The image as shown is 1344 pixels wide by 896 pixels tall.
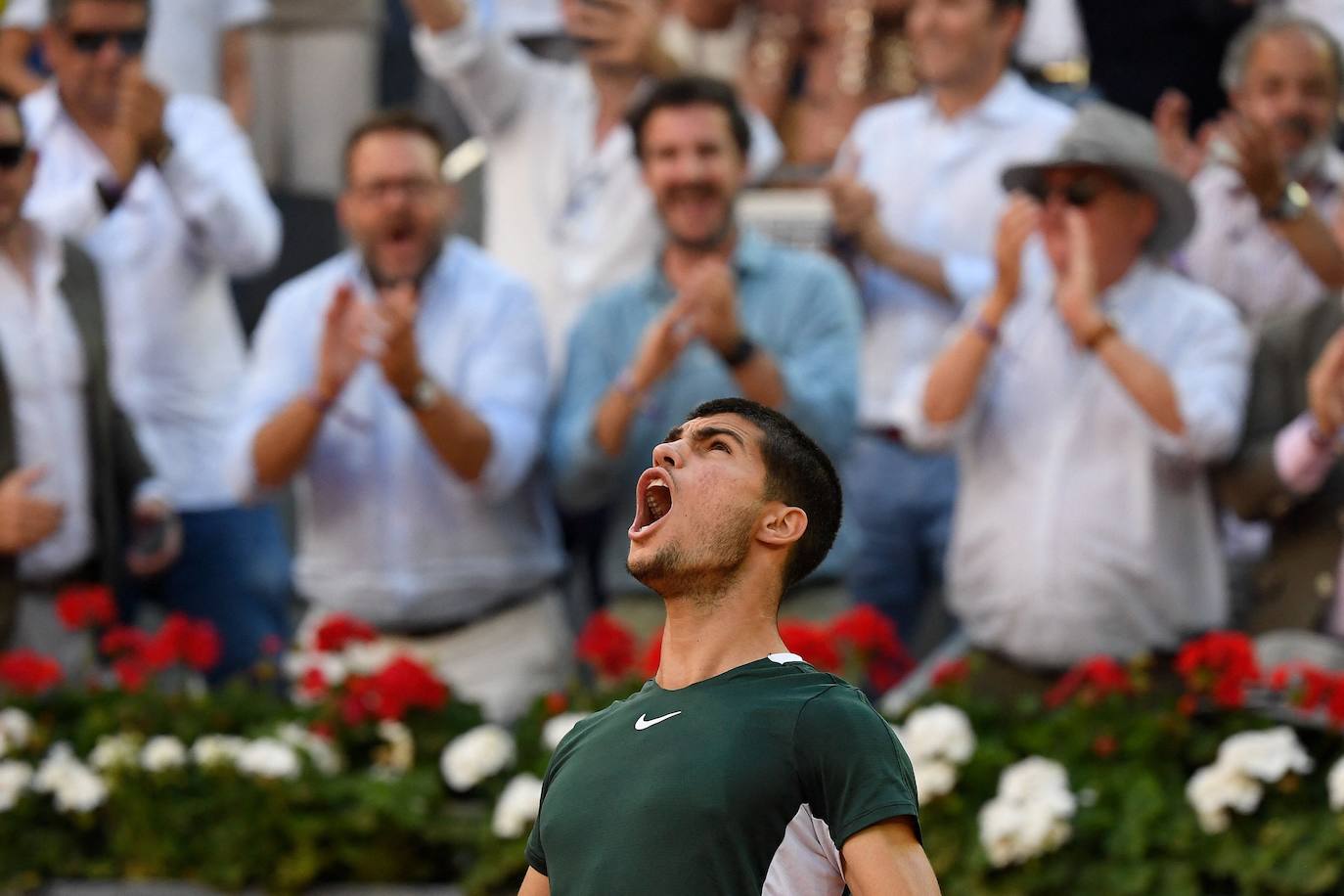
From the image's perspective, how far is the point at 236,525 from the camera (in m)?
6.72

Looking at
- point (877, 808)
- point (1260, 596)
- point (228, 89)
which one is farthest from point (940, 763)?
point (228, 89)

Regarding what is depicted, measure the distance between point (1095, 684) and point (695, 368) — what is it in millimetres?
1416

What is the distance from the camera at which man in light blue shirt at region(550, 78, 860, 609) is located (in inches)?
230

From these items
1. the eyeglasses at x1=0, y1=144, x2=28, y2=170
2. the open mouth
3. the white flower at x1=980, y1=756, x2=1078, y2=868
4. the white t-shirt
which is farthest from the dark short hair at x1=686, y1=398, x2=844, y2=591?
the white t-shirt

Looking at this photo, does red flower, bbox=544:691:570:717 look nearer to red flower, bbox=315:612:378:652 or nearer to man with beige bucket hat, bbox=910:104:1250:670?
red flower, bbox=315:612:378:652

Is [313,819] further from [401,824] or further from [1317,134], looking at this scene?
[1317,134]

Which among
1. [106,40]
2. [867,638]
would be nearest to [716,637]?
[867,638]

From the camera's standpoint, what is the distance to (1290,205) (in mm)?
6047

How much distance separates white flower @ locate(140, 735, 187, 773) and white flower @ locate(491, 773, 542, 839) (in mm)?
898

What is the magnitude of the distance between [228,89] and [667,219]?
2207 millimetres

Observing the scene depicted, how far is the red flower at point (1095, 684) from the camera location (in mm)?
5242

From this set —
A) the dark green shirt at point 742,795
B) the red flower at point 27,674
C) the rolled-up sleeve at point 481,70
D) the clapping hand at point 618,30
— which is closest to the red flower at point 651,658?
the red flower at point 27,674

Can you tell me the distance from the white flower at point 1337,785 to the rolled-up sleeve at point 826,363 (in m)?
1.59

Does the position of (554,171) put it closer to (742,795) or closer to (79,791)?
(79,791)
